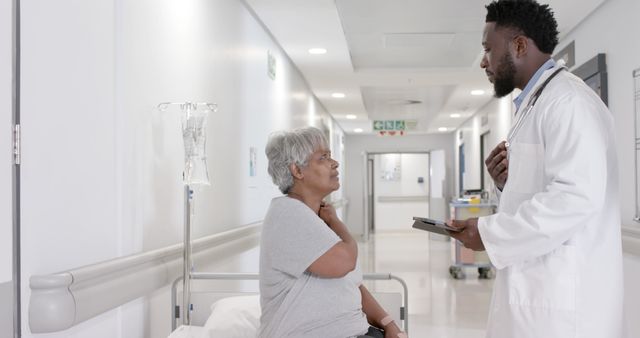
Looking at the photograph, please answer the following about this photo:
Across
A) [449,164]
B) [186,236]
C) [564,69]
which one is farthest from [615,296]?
[449,164]

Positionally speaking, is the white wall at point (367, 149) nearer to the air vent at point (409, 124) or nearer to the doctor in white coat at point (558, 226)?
the air vent at point (409, 124)

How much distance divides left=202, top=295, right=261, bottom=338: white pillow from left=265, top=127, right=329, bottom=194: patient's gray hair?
74 centimetres

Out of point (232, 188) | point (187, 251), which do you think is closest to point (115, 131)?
point (187, 251)

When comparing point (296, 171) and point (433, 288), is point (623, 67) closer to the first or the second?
point (296, 171)

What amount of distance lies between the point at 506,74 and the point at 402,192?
16.4m

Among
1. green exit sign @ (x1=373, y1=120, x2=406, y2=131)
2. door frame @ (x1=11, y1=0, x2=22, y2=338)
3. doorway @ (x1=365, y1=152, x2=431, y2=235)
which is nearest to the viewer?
door frame @ (x1=11, y1=0, x2=22, y2=338)

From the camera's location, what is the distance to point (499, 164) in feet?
6.84

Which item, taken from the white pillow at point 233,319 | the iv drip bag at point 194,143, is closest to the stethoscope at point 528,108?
the white pillow at point 233,319

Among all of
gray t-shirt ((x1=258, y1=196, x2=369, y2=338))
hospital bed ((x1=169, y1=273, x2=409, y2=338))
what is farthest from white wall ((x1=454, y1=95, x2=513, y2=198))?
gray t-shirt ((x1=258, y1=196, x2=369, y2=338))

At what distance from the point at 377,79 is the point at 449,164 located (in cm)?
964

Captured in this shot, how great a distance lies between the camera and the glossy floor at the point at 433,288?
547cm

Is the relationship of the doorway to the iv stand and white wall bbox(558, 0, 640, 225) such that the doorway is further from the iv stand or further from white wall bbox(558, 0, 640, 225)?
the iv stand

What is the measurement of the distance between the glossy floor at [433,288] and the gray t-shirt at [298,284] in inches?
130

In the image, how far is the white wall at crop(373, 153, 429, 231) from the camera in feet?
59.3
